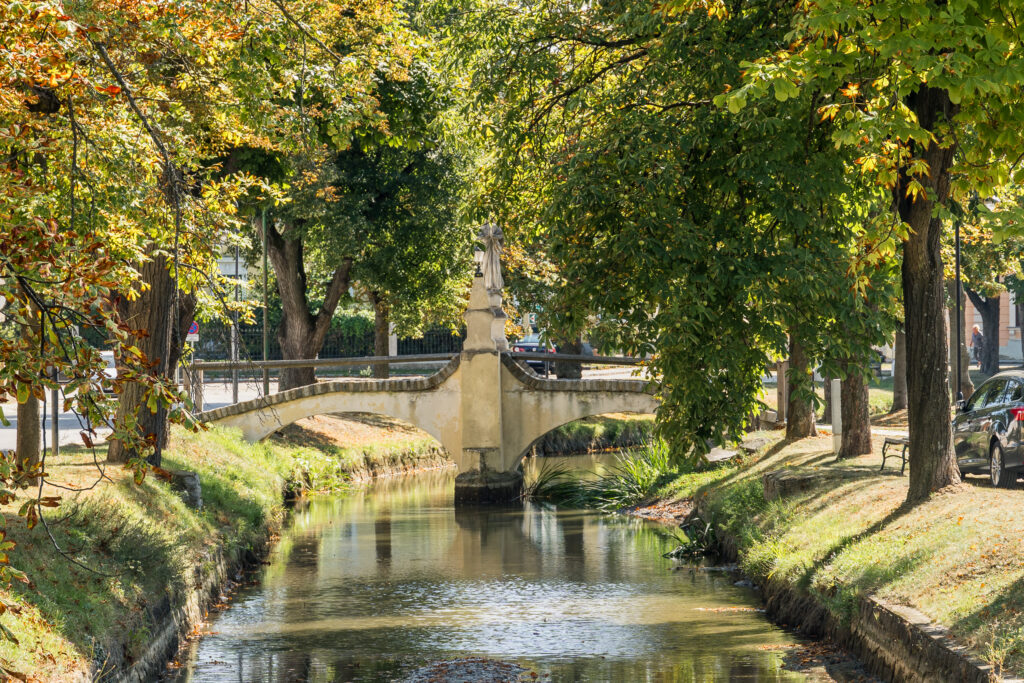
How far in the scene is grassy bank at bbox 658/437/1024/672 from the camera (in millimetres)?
8625

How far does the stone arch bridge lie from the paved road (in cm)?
212

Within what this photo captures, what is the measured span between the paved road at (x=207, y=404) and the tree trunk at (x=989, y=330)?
1292 cm

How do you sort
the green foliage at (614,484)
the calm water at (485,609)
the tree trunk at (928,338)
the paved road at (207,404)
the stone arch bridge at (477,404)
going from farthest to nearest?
the stone arch bridge at (477,404)
the green foliage at (614,484)
the paved road at (207,404)
the tree trunk at (928,338)
the calm water at (485,609)

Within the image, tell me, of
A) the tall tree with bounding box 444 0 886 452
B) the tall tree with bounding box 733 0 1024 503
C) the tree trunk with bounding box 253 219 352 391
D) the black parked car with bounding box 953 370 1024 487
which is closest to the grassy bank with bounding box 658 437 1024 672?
the black parked car with bounding box 953 370 1024 487

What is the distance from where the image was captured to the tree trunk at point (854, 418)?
17.1m

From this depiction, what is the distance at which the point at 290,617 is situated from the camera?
13.9m

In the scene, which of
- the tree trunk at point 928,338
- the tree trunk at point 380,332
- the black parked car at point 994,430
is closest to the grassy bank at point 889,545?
the tree trunk at point 928,338

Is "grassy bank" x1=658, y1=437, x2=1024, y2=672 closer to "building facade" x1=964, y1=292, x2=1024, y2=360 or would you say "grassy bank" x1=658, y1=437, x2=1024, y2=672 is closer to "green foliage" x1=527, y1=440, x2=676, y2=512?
"green foliage" x1=527, y1=440, x2=676, y2=512

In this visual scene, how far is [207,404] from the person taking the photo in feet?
113

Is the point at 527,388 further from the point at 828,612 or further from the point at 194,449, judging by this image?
the point at 828,612

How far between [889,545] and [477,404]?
14.5 metres

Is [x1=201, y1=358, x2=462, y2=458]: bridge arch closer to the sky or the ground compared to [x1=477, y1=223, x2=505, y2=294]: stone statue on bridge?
closer to the ground

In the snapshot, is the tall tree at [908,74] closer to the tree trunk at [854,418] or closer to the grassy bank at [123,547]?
the grassy bank at [123,547]

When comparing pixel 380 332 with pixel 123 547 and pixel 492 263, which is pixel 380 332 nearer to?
pixel 492 263
